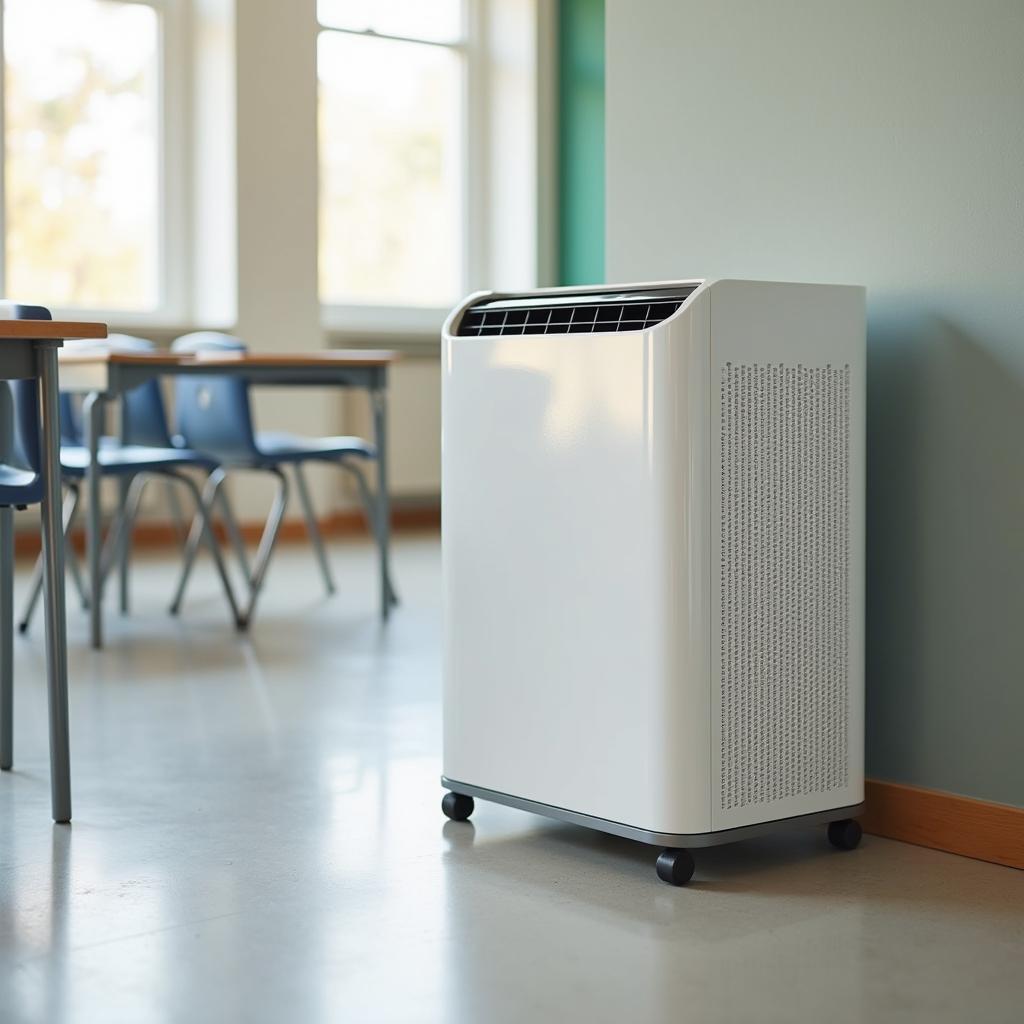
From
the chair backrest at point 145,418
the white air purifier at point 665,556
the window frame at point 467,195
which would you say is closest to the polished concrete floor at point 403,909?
the white air purifier at point 665,556

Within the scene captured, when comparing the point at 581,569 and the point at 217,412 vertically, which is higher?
the point at 217,412

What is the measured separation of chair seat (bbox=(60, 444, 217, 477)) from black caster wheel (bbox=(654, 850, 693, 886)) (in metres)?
2.51

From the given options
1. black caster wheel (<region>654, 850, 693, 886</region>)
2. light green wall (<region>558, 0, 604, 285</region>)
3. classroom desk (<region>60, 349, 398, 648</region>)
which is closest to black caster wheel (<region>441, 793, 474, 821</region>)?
black caster wheel (<region>654, 850, 693, 886</region>)

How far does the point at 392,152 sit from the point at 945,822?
569 cm

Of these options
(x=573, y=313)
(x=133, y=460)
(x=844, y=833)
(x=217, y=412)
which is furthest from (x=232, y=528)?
(x=844, y=833)

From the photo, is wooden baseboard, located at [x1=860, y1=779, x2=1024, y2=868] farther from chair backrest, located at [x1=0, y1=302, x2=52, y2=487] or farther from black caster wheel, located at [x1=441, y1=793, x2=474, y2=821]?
chair backrest, located at [x1=0, y1=302, x2=52, y2=487]

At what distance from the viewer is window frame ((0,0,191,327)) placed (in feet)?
21.0

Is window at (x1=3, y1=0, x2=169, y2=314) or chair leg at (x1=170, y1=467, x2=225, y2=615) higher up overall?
window at (x1=3, y1=0, x2=169, y2=314)

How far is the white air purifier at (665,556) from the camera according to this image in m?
2.00

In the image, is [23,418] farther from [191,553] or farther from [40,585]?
[191,553]

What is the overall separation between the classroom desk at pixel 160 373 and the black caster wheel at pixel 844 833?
229 cm

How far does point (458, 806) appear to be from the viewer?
2.35 metres

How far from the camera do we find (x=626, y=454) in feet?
6.65

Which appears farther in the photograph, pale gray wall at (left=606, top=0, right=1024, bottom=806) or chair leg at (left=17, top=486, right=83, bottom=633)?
chair leg at (left=17, top=486, right=83, bottom=633)
